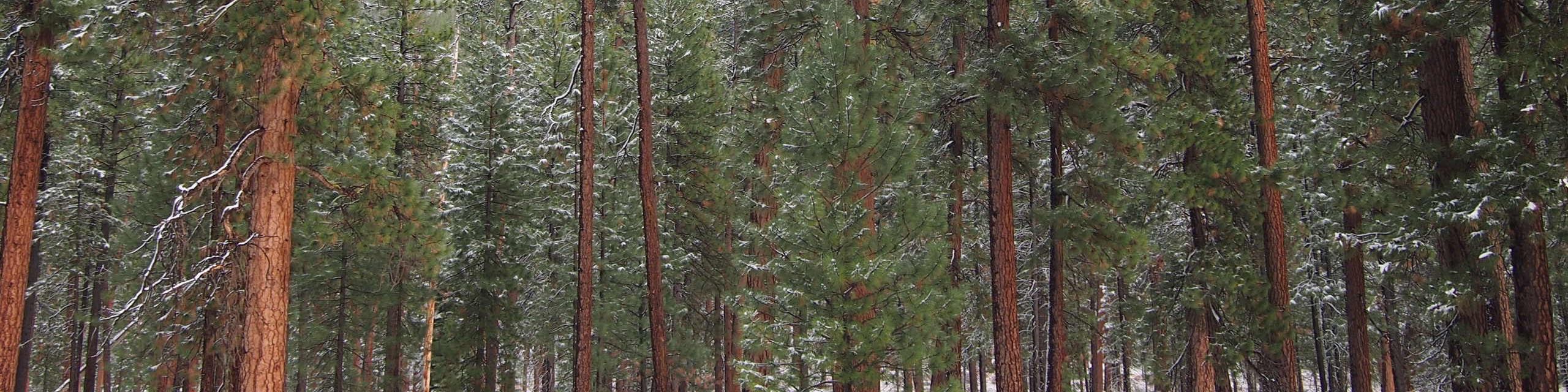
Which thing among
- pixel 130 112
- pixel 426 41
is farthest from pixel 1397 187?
pixel 130 112

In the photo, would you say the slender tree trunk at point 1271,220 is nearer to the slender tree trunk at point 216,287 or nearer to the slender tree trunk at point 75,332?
the slender tree trunk at point 216,287

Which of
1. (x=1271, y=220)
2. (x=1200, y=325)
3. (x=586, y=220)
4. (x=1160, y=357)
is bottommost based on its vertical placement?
(x=1160, y=357)

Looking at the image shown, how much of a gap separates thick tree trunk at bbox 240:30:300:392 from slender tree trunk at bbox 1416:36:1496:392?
1185cm

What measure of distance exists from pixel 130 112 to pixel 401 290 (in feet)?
20.7

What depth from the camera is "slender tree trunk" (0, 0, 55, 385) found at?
995 cm

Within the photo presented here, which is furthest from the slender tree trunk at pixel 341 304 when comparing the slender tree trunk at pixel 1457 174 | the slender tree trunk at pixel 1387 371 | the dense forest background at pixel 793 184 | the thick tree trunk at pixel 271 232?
the slender tree trunk at pixel 1387 371

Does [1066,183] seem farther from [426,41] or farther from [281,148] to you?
[426,41]

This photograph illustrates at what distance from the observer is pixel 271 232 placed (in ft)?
27.0

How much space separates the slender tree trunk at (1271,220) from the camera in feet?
38.7

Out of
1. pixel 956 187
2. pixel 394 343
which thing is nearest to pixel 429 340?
pixel 394 343

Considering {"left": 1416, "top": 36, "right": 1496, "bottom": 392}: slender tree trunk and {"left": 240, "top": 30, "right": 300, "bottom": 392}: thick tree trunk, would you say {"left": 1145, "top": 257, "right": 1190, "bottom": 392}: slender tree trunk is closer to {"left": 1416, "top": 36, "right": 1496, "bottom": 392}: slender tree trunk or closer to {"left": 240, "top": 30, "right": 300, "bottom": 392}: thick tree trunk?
{"left": 1416, "top": 36, "right": 1496, "bottom": 392}: slender tree trunk

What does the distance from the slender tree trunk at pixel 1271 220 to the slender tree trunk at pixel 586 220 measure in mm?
9121

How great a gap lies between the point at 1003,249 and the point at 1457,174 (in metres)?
4.99

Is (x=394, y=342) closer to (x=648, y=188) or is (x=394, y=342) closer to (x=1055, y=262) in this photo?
(x=648, y=188)
